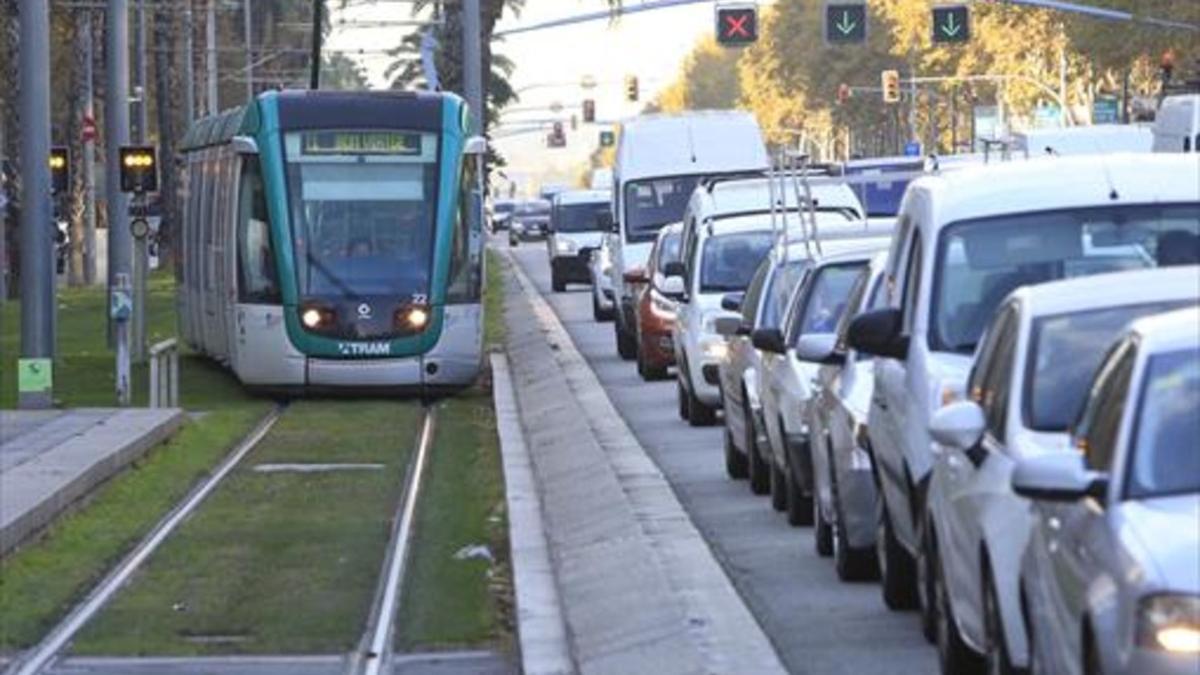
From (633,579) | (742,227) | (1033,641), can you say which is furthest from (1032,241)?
(742,227)

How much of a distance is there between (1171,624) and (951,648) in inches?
148

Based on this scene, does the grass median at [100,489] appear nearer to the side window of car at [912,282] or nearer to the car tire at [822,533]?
the car tire at [822,533]

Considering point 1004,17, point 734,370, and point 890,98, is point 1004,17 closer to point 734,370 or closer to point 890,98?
point 890,98

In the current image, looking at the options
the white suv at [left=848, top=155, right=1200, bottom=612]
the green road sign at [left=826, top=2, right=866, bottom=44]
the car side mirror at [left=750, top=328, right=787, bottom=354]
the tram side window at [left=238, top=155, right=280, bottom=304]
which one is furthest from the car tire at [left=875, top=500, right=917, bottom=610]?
the green road sign at [left=826, top=2, right=866, bottom=44]

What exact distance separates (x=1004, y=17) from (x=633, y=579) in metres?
80.6

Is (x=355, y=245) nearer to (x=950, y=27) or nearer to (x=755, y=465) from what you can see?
(x=755, y=465)

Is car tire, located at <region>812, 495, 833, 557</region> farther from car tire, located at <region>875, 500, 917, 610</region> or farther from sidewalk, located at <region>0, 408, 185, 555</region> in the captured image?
sidewalk, located at <region>0, 408, 185, 555</region>

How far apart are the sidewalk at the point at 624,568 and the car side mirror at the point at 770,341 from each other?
109cm

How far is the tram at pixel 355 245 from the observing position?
32.7 metres

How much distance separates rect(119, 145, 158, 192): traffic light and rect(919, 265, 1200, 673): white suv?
2678 centimetres

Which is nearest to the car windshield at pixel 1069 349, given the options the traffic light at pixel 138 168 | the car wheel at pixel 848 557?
the car wheel at pixel 848 557

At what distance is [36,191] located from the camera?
32.6 m

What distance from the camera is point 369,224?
32938 millimetres

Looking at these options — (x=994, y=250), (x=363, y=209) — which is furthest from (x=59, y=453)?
(x=994, y=250)
